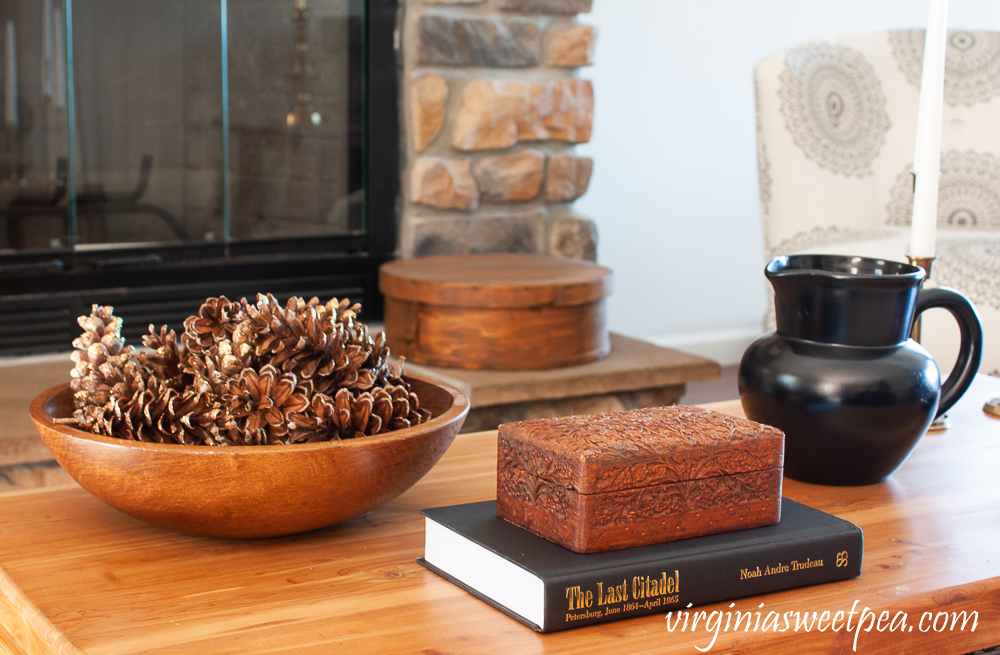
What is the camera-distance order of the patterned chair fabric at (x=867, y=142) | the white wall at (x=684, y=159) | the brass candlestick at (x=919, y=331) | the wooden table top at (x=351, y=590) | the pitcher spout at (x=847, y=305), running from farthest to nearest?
the white wall at (x=684, y=159), the patterned chair fabric at (x=867, y=142), the brass candlestick at (x=919, y=331), the pitcher spout at (x=847, y=305), the wooden table top at (x=351, y=590)

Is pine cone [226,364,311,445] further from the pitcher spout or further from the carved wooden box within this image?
the pitcher spout

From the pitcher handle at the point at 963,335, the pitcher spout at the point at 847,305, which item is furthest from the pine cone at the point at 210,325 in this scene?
the pitcher handle at the point at 963,335

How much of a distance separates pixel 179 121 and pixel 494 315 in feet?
2.37

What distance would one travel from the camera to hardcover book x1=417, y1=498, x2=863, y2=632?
1.85 feet

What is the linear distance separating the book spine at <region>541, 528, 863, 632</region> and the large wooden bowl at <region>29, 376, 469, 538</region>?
0.50ft

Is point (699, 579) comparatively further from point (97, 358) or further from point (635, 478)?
point (97, 358)

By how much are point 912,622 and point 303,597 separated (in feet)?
1.18

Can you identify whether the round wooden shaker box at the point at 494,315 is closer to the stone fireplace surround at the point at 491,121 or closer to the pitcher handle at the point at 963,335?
the stone fireplace surround at the point at 491,121

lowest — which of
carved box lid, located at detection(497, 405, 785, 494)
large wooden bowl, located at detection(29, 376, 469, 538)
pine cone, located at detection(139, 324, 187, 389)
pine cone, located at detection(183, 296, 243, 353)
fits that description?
large wooden bowl, located at detection(29, 376, 469, 538)

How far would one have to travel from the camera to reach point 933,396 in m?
0.81

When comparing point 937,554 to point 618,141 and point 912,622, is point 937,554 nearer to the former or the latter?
point 912,622

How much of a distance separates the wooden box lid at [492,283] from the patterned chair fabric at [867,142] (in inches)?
17.0

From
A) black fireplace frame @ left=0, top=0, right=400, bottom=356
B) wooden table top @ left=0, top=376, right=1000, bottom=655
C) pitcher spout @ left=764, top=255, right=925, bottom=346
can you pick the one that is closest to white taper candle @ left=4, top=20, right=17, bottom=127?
black fireplace frame @ left=0, top=0, right=400, bottom=356

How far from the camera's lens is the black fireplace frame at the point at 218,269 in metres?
1.82
